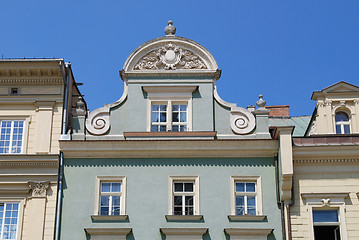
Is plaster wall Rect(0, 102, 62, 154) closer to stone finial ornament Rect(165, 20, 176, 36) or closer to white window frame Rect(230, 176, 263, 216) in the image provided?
stone finial ornament Rect(165, 20, 176, 36)

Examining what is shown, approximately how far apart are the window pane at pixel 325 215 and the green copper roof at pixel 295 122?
7703 millimetres

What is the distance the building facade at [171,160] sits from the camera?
25.2 metres

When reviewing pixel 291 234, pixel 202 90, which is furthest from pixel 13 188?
pixel 291 234

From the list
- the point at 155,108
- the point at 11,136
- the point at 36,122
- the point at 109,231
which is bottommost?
the point at 109,231

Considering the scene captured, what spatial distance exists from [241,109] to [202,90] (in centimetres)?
176

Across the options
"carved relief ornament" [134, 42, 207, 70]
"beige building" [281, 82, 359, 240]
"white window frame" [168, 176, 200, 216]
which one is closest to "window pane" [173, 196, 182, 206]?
"white window frame" [168, 176, 200, 216]

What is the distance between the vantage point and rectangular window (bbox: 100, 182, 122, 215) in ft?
84.1

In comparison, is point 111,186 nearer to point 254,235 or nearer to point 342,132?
point 254,235

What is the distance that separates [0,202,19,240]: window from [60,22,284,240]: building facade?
186cm

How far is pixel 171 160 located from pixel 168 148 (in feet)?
1.61

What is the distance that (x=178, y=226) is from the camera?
25.1 m

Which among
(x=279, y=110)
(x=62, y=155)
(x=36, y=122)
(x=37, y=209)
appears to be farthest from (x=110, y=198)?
(x=279, y=110)

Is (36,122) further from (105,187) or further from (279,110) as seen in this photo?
(279,110)

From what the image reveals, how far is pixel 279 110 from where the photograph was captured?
119 feet
